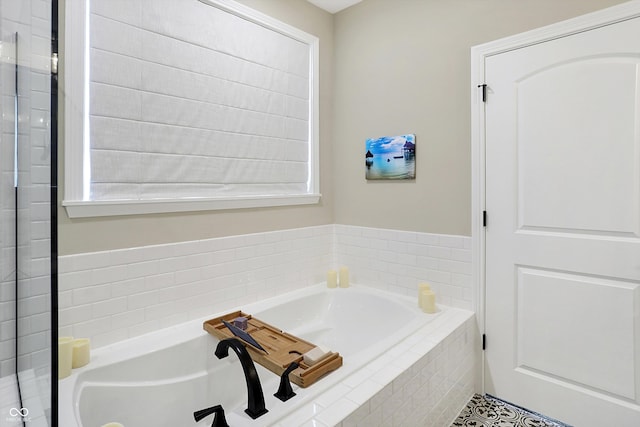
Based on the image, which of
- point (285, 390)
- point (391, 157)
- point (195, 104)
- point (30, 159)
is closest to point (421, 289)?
point (391, 157)

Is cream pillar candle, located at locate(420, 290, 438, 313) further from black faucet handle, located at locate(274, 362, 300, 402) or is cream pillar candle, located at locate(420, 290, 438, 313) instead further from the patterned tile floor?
black faucet handle, located at locate(274, 362, 300, 402)

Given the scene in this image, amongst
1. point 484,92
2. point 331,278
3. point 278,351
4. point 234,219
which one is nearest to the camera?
point 278,351

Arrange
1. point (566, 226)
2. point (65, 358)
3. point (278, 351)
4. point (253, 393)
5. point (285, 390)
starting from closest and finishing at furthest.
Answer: point (253, 393), point (285, 390), point (65, 358), point (278, 351), point (566, 226)

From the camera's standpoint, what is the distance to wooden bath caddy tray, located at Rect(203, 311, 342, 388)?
59.2 inches

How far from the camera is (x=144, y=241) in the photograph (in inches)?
75.5

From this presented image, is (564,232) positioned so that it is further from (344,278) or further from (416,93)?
(344,278)

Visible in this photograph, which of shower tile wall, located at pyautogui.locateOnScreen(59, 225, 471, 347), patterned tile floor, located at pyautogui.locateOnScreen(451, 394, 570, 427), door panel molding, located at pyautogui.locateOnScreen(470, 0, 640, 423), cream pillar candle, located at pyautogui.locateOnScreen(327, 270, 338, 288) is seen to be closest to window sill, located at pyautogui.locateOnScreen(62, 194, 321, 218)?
shower tile wall, located at pyautogui.locateOnScreen(59, 225, 471, 347)

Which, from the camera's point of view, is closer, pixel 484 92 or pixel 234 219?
pixel 484 92

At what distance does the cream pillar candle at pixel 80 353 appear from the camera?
1.58 metres

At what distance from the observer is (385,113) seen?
2.69m

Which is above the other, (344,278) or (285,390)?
(344,278)

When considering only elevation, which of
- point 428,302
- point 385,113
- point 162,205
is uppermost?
point 385,113

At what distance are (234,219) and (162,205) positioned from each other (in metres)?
0.49

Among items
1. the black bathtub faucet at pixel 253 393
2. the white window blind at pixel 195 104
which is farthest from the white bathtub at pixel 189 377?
the white window blind at pixel 195 104
